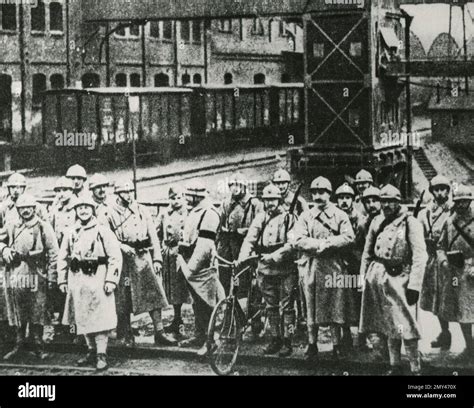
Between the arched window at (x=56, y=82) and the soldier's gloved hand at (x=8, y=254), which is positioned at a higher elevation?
the arched window at (x=56, y=82)

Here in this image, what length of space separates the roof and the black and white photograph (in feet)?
0.08

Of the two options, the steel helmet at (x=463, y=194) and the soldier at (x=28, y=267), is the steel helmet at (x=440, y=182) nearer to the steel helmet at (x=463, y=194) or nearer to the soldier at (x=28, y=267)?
the steel helmet at (x=463, y=194)

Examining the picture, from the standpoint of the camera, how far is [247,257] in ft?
29.2

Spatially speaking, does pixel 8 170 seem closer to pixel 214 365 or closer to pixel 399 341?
pixel 214 365

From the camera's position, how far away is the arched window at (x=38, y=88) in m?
10.8

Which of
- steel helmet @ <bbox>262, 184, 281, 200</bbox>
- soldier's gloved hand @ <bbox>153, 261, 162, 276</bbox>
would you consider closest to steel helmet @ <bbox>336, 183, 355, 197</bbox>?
steel helmet @ <bbox>262, 184, 281, 200</bbox>

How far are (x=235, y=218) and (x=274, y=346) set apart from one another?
5.01ft

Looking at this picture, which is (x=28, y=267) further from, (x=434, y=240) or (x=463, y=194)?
(x=463, y=194)

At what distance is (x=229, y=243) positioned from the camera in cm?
938

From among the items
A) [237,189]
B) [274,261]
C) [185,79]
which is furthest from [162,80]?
[274,261]

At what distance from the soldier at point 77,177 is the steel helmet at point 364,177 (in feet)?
10.9

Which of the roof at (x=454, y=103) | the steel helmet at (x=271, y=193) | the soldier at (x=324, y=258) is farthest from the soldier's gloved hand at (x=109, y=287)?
the roof at (x=454, y=103)

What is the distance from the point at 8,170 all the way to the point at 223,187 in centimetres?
300
